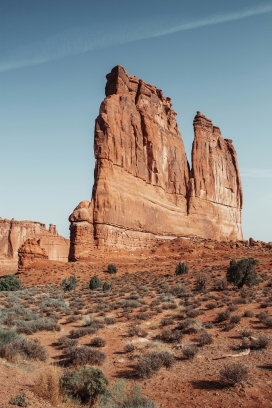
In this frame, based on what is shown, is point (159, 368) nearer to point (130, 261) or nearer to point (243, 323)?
point (243, 323)

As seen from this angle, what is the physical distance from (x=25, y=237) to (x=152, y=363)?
3391 inches

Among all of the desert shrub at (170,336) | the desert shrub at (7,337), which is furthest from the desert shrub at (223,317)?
the desert shrub at (7,337)

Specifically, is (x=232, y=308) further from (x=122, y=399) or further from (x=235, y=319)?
(x=122, y=399)

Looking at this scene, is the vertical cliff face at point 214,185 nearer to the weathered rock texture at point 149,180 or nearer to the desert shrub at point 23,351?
the weathered rock texture at point 149,180

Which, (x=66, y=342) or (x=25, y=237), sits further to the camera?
(x=25, y=237)

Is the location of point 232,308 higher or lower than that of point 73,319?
higher

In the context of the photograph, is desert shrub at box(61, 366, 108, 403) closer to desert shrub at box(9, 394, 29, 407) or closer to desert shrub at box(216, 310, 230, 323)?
desert shrub at box(9, 394, 29, 407)

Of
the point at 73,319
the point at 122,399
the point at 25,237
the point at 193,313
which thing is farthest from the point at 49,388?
the point at 25,237

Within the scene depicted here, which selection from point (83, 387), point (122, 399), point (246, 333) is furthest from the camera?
point (246, 333)

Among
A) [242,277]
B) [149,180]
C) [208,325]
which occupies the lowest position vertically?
[208,325]

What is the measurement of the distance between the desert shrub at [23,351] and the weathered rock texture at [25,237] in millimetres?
74587

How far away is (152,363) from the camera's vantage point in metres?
7.81

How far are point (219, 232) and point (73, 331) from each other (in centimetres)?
5210

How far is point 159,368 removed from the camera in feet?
26.0
